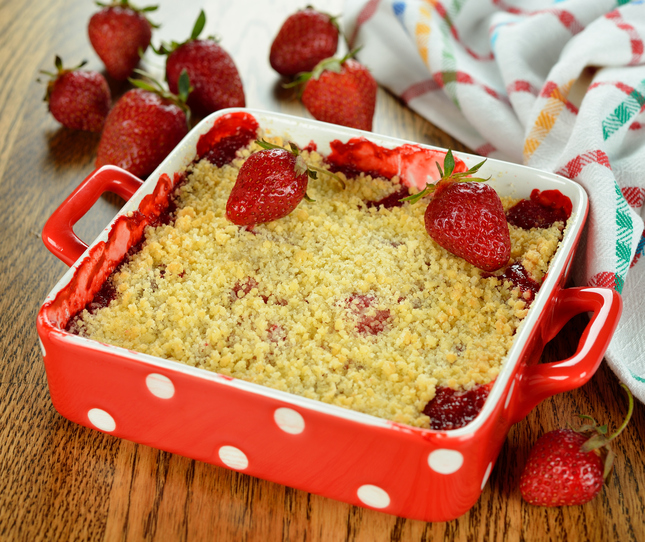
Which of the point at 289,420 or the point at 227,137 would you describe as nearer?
the point at 289,420

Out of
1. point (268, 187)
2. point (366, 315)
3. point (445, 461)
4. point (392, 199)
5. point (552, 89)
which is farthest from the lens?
point (552, 89)

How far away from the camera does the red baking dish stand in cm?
82

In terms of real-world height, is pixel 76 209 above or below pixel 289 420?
above

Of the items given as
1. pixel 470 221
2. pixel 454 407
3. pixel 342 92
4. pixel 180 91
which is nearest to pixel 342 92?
pixel 342 92

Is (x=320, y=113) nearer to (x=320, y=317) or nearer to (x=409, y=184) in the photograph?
(x=409, y=184)

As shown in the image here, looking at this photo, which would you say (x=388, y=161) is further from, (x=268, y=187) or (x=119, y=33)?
(x=119, y=33)

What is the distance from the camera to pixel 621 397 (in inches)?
43.4

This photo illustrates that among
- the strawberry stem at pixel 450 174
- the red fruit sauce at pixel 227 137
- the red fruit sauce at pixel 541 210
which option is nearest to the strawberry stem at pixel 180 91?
the red fruit sauce at pixel 227 137

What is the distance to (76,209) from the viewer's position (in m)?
1.13

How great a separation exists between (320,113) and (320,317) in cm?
67

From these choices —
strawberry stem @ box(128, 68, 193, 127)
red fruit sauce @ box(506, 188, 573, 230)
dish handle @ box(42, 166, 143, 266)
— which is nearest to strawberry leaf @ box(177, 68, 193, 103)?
strawberry stem @ box(128, 68, 193, 127)

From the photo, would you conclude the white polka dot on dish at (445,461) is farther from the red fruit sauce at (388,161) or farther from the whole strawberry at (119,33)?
the whole strawberry at (119,33)

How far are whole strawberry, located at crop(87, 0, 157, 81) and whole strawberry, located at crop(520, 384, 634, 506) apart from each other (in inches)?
51.9

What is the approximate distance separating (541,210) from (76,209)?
0.79 meters
